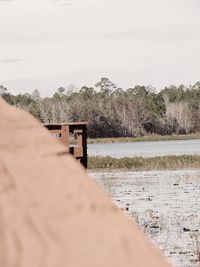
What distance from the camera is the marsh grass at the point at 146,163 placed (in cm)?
3294

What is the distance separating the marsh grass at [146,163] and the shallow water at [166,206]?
8.55ft

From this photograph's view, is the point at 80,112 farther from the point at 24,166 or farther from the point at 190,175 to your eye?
the point at 24,166

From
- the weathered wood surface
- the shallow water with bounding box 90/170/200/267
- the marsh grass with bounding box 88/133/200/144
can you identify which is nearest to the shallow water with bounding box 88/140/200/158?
the marsh grass with bounding box 88/133/200/144

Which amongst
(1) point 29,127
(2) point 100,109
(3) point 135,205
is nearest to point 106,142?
(2) point 100,109

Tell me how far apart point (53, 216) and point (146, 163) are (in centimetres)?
3335

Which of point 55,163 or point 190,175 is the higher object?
point 55,163

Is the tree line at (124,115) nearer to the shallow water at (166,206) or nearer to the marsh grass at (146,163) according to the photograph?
the marsh grass at (146,163)

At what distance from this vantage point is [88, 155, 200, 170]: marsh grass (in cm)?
3294

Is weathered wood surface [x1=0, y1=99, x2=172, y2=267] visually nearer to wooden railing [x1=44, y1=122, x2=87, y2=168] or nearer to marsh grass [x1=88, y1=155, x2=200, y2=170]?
wooden railing [x1=44, y1=122, x2=87, y2=168]

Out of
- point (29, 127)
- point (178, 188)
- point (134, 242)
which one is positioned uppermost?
point (29, 127)

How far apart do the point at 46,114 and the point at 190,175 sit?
5961 cm

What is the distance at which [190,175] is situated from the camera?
26.7 meters

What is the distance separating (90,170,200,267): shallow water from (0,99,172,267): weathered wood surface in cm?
854

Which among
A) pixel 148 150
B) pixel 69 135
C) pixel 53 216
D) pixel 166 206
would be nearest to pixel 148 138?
pixel 148 150
